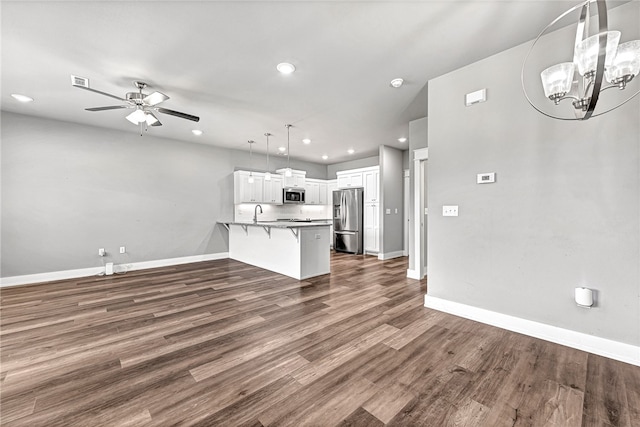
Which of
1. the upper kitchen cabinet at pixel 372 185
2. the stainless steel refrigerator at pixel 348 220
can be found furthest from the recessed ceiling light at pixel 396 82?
the stainless steel refrigerator at pixel 348 220

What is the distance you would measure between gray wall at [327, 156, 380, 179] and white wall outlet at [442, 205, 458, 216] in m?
4.71

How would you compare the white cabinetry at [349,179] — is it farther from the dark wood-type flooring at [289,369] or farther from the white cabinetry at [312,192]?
the dark wood-type flooring at [289,369]

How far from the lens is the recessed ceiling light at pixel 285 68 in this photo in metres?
2.78

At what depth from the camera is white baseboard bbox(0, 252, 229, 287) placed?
14.0 ft

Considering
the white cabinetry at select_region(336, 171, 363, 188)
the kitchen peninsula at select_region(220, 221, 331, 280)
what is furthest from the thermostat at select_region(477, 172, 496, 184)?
the white cabinetry at select_region(336, 171, 363, 188)

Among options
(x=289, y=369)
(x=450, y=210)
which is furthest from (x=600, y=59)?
(x=289, y=369)

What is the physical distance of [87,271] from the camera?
489cm

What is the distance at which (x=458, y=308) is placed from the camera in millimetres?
2904

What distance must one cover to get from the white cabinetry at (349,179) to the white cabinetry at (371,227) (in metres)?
0.72

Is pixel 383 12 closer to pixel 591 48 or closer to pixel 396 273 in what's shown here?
pixel 591 48

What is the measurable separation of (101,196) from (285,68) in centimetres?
473

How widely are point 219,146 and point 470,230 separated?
595cm

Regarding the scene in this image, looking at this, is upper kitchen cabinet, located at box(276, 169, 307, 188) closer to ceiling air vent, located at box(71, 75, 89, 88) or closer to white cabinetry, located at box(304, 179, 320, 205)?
white cabinetry, located at box(304, 179, 320, 205)

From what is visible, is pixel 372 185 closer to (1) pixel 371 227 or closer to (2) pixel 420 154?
(1) pixel 371 227
